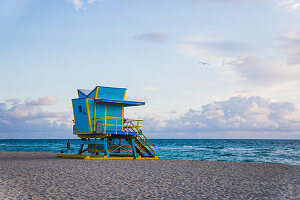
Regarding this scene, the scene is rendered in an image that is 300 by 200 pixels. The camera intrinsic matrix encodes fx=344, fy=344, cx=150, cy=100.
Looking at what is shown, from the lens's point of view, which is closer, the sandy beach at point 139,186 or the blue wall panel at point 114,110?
the sandy beach at point 139,186

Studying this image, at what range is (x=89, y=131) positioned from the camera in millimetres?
27922

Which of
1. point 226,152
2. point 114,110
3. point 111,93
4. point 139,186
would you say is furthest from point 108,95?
point 226,152

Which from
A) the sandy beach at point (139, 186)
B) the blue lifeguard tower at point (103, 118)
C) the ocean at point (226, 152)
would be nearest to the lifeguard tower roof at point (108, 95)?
the blue lifeguard tower at point (103, 118)

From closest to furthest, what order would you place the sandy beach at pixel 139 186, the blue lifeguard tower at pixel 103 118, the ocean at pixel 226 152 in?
the sandy beach at pixel 139 186 < the blue lifeguard tower at pixel 103 118 < the ocean at pixel 226 152

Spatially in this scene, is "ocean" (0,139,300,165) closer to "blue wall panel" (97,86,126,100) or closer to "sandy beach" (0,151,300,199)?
"blue wall panel" (97,86,126,100)

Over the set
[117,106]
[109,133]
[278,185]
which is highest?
[117,106]

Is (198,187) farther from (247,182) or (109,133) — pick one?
(109,133)

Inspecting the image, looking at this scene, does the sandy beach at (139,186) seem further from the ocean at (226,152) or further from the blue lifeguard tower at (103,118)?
the ocean at (226,152)

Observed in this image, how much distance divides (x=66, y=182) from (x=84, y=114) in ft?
45.3

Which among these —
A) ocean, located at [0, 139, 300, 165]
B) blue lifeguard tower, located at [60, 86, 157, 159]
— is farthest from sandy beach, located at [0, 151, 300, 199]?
ocean, located at [0, 139, 300, 165]

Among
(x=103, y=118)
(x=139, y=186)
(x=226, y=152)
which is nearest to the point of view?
(x=139, y=186)

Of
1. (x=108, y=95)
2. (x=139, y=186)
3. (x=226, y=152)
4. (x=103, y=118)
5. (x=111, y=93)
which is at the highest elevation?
(x=111, y=93)

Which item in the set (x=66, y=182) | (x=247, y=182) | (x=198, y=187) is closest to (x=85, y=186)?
(x=66, y=182)

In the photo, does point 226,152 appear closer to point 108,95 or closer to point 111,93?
point 111,93
